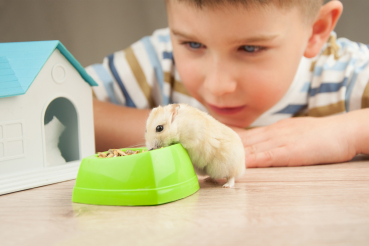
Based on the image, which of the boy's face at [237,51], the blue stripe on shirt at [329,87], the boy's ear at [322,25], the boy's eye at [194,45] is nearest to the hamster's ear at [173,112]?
the boy's face at [237,51]

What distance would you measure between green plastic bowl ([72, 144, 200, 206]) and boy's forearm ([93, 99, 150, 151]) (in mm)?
744

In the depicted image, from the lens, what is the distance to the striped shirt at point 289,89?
1.87 metres

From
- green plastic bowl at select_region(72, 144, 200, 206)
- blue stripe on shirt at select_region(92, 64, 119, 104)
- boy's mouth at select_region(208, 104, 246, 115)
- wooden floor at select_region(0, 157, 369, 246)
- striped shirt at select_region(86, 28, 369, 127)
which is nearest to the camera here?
wooden floor at select_region(0, 157, 369, 246)

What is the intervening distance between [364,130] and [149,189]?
0.89m

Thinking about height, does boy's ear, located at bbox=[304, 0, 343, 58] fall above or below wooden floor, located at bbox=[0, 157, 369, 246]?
above

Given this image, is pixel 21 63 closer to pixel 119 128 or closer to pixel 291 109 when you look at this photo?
pixel 119 128

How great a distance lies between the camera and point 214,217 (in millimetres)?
708

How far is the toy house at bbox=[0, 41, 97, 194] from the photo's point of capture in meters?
0.97

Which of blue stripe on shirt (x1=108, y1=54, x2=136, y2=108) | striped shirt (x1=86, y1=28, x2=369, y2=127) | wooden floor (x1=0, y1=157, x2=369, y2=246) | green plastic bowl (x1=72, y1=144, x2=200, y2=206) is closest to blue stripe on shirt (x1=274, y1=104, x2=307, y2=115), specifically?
striped shirt (x1=86, y1=28, x2=369, y2=127)

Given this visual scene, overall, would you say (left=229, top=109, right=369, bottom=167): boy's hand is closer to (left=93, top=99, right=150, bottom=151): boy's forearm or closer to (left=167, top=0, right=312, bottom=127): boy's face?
(left=167, top=0, right=312, bottom=127): boy's face

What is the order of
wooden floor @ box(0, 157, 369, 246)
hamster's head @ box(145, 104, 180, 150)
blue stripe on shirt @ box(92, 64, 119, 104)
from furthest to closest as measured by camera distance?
blue stripe on shirt @ box(92, 64, 119, 104), hamster's head @ box(145, 104, 180, 150), wooden floor @ box(0, 157, 369, 246)

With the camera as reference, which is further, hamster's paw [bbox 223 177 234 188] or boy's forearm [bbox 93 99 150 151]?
boy's forearm [bbox 93 99 150 151]

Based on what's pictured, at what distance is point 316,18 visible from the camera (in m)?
1.60

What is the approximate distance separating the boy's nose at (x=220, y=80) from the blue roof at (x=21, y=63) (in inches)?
20.1
